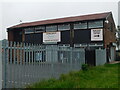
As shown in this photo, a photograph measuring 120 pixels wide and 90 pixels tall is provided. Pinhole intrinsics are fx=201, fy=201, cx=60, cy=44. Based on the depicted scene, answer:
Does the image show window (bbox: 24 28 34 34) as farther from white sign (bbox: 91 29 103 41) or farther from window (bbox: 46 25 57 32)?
white sign (bbox: 91 29 103 41)

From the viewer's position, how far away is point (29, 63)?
743 centimetres

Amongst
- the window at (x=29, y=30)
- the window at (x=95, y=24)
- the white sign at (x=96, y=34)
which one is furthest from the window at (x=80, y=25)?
the window at (x=29, y=30)

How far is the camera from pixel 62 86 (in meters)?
7.37

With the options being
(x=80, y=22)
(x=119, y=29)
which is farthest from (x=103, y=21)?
(x=119, y=29)

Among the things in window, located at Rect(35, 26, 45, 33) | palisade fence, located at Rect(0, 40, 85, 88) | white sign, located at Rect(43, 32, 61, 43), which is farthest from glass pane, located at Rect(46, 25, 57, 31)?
palisade fence, located at Rect(0, 40, 85, 88)

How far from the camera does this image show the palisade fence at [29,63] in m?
6.38

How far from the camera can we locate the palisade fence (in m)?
6.38

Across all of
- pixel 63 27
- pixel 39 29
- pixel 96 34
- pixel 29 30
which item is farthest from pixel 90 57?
pixel 29 30

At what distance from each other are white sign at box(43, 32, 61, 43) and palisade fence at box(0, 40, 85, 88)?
17.8 meters

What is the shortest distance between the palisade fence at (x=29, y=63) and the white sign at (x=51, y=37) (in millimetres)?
17780

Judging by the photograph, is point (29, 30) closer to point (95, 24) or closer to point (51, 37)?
point (51, 37)

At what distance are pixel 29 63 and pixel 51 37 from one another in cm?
2236

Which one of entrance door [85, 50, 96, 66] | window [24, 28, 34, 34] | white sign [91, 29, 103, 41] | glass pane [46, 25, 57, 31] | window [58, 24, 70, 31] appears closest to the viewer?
entrance door [85, 50, 96, 66]

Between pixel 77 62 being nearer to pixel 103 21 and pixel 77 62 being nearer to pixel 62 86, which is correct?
pixel 62 86
